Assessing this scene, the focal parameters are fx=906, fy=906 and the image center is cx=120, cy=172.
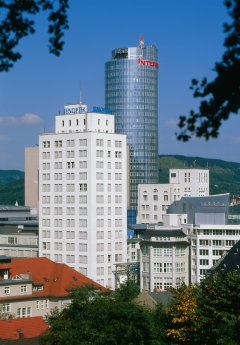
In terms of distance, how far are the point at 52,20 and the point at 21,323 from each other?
68.2 m

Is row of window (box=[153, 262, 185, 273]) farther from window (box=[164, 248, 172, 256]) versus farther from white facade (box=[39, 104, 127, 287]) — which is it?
white facade (box=[39, 104, 127, 287])

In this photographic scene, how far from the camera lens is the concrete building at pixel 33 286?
103562 mm

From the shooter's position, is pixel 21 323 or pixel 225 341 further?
pixel 21 323

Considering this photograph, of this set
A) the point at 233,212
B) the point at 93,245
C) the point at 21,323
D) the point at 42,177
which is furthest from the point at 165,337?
the point at 233,212

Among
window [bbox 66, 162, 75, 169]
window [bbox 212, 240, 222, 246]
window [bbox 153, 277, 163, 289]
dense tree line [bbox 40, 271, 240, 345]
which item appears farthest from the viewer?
window [bbox 212, 240, 222, 246]

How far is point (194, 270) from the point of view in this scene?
150625 millimetres

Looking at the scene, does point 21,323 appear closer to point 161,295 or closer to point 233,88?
point 161,295

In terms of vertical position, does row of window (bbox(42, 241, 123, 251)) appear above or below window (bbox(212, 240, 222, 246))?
below

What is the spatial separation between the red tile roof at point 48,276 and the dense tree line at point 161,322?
3503 cm

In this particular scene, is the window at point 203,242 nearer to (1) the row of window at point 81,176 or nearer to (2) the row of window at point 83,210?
(2) the row of window at point 83,210

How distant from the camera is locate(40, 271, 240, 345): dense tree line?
61438 millimetres

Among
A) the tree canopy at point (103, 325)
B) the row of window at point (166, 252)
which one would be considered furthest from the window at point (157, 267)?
the tree canopy at point (103, 325)

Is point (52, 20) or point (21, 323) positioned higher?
point (52, 20)

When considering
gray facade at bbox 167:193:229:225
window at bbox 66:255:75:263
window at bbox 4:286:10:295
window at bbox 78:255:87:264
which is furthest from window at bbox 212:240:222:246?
window at bbox 4:286:10:295
